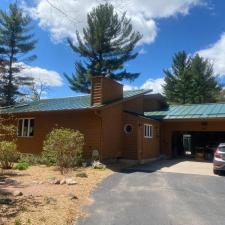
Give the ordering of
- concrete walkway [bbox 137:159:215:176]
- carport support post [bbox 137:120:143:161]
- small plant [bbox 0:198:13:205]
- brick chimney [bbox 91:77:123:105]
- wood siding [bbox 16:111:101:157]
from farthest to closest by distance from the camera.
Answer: carport support post [bbox 137:120:143:161]
brick chimney [bbox 91:77:123:105]
wood siding [bbox 16:111:101:157]
concrete walkway [bbox 137:159:215:176]
small plant [bbox 0:198:13:205]

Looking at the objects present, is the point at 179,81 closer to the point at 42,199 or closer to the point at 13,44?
the point at 13,44

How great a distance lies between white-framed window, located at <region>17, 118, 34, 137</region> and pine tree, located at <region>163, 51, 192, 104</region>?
86.8 feet

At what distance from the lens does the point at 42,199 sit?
790cm

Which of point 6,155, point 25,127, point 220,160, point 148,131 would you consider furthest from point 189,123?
point 6,155

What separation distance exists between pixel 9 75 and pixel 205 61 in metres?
26.0

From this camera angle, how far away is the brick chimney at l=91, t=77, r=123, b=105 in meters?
16.9

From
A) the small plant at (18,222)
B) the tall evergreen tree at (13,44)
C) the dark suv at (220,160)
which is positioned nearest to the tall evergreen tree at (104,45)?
the tall evergreen tree at (13,44)

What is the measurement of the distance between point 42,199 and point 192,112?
52.6 feet

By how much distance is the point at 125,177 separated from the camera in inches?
488

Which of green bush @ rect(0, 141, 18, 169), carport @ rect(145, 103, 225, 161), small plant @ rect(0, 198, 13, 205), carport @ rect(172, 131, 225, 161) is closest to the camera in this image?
small plant @ rect(0, 198, 13, 205)

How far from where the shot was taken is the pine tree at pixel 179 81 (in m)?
41.3

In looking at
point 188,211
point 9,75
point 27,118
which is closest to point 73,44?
point 9,75

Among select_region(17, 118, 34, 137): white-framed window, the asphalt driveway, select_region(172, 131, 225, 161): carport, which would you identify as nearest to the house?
select_region(17, 118, 34, 137): white-framed window

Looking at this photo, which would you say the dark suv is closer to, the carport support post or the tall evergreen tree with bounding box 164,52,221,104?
the carport support post
